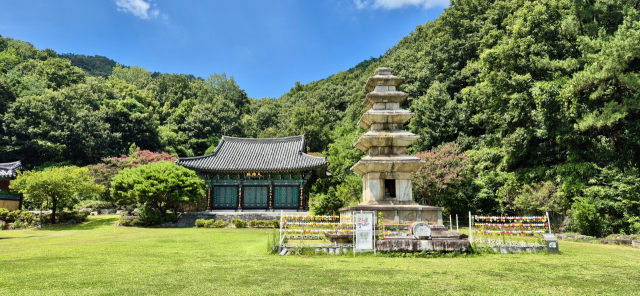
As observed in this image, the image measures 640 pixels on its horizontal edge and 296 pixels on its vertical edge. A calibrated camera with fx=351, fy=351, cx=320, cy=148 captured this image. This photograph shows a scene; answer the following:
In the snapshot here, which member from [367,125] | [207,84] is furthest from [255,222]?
[207,84]

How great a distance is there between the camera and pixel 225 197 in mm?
26172

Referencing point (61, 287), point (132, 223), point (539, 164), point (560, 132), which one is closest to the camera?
point (61, 287)

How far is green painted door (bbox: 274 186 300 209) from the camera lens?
85.0ft

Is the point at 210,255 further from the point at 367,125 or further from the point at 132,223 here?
the point at 132,223

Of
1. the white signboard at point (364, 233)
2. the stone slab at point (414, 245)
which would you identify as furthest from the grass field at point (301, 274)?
the stone slab at point (414, 245)

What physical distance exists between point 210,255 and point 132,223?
13.8 m

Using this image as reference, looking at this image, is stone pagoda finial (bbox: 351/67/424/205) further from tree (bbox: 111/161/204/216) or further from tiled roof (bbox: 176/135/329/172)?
tree (bbox: 111/161/204/216)

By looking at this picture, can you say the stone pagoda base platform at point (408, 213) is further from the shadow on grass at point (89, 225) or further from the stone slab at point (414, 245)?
the shadow on grass at point (89, 225)

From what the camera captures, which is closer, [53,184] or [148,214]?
[53,184]

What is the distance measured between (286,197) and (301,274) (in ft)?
64.0

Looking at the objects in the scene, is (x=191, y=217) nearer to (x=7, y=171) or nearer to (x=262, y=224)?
(x=262, y=224)

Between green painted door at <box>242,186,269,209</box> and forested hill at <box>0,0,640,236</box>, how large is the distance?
4341 mm

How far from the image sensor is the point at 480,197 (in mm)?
21422

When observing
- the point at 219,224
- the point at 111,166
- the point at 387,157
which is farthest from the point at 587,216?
the point at 111,166
